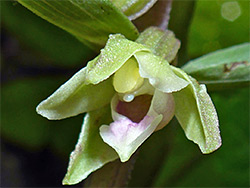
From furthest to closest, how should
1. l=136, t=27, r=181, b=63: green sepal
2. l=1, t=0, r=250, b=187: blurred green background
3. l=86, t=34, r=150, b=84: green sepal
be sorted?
l=1, t=0, r=250, b=187: blurred green background → l=136, t=27, r=181, b=63: green sepal → l=86, t=34, r=150, b=84: green sepal

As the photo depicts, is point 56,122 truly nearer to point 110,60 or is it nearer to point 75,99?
point 75,99

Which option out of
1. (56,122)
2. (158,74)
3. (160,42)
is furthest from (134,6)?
(56,122)

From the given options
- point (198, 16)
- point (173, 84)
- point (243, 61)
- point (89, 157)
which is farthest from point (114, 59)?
point (198, 16)

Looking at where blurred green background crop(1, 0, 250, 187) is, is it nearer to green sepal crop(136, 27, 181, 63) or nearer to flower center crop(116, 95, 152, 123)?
green sepal crop(136, 27, 181, 63)

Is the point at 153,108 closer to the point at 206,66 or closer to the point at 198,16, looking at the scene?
the point at 206,66

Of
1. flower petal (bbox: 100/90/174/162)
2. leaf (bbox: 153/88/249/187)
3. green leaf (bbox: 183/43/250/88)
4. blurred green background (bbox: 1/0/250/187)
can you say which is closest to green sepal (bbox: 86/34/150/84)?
flower petal (bbox: 100/90/174/162)
